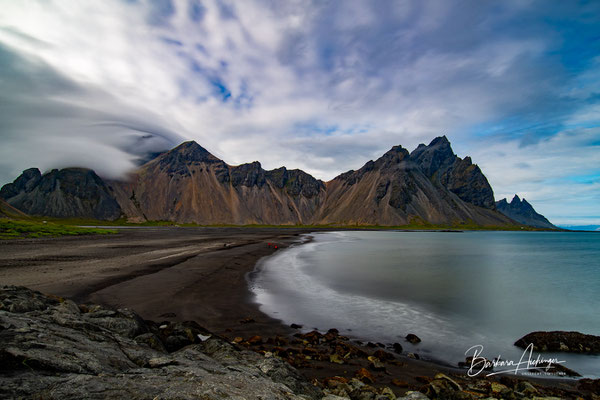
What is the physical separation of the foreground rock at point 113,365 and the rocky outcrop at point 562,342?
38.4 feet

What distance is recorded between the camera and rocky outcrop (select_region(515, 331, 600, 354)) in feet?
40.3

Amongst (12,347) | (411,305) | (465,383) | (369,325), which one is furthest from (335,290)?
(12,347)

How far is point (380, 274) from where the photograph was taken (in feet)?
97.5

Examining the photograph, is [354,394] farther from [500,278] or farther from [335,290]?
[500,278]

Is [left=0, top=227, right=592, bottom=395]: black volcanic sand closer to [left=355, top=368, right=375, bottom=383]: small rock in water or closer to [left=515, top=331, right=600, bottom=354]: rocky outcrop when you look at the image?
[left=355, top=368, right=375, bottom=383]: small rock in water

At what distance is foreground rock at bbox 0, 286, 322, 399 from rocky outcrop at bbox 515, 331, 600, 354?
11.7 m

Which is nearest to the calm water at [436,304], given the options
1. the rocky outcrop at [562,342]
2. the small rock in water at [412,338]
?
the small rock in water at [412,338]

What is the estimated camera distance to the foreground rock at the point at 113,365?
4027 mm

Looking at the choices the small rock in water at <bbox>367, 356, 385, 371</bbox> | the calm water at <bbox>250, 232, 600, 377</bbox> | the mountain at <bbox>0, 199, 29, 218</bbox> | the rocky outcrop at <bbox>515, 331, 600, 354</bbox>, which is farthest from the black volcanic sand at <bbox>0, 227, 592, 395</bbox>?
the mountain at <bbox>0, 199, 29, 218</bbox>

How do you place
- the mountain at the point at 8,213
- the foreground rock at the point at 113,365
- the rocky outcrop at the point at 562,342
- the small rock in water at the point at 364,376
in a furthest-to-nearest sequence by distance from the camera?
the mountain at the point at 8,213 < the rocky outcrop at the point at 562,342 < the small rock in water at the point at 364,376 < the foreground rock at the point at 113,365

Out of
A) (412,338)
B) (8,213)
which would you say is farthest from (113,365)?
→ (8,213)

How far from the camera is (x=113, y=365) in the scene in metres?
5.51

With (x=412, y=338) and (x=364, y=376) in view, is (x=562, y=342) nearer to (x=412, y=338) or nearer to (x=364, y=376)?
(x=412, y=338)

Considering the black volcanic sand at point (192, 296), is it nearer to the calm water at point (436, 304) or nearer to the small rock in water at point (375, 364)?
the small rock in water at point (375, 364)
